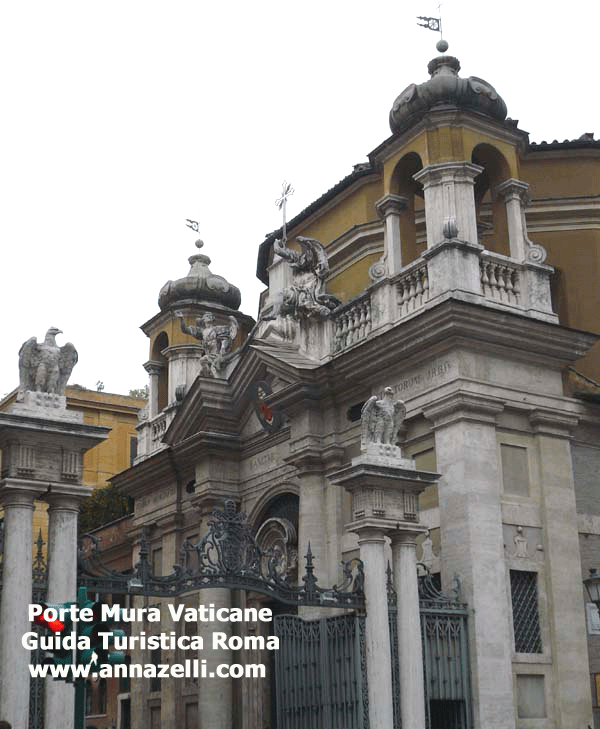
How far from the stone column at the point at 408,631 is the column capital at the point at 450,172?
6.30 metres

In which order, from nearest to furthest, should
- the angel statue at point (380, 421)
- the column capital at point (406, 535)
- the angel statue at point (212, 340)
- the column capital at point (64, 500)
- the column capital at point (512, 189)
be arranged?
1. the column capital at point (64, 500)
2. the column capital at point (406, 535)
3. the angel statue at point (380, 421)
4. the column capital at point (512, 189)
5. the angel statue at point (212, 340)

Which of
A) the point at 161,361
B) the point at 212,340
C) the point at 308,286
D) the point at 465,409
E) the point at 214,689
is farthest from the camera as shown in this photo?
the point at 161,361

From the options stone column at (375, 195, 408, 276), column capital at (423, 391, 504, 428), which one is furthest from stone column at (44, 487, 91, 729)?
stone column at (375, 195, 408, 276)

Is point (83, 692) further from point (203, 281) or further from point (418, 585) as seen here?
point (203, 281)

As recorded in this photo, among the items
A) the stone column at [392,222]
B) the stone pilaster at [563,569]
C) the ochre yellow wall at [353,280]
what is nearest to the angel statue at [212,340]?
the ochre yellow wall at [353,280]

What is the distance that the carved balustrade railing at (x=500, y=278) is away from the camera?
1867cm

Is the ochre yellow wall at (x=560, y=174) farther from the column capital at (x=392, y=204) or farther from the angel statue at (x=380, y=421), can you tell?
the angel statue at (x=380, y=421)

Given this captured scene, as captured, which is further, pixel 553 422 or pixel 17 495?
pixel 553 422

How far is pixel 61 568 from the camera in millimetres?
13016

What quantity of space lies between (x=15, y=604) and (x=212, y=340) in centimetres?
1266

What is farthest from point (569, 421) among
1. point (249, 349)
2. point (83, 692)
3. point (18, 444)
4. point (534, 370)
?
point (83, 692)

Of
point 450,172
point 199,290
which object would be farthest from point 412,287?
point 199,290

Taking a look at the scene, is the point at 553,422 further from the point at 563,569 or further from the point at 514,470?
the point at 563,569

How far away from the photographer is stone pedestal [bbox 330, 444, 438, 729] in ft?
47.9
